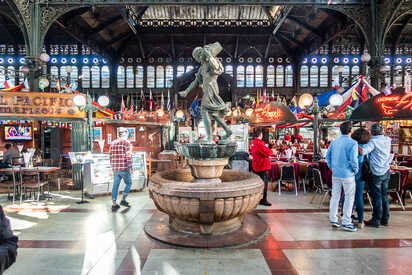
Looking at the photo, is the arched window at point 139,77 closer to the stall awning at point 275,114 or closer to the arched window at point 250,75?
the arched window at point 250,75

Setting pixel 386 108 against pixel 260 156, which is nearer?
pixel 260 156

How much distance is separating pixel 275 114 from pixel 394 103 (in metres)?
4.02

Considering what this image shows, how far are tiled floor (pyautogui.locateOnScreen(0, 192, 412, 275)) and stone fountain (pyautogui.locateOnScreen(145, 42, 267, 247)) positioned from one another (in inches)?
10.0

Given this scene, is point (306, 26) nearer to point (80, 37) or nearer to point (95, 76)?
point (80, 37)

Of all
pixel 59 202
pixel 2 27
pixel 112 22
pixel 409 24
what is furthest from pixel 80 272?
pixel 409 24

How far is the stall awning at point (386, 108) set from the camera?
7.96 meters

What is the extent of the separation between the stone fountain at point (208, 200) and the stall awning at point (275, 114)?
5197 millimetres

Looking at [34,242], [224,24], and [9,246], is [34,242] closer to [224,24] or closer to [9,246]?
[9,246]

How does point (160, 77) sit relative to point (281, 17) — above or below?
below

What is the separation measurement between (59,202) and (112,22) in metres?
14.6

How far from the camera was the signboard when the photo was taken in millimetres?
7898

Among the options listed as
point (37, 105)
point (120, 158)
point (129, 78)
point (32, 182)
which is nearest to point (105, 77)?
point (129, 78)

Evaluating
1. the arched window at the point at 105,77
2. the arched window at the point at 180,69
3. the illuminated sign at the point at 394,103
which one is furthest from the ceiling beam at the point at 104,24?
the illuminated sign at the point at 394,103

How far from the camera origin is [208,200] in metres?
3.48
